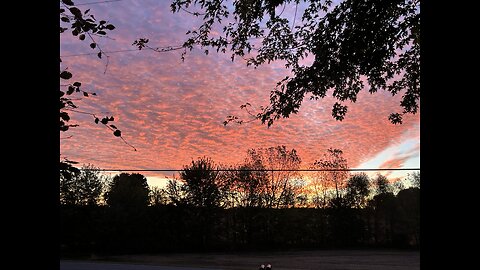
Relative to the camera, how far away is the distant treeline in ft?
119

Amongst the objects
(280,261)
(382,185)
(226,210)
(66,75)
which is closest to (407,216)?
(382,185)

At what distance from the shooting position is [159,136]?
16.0 m

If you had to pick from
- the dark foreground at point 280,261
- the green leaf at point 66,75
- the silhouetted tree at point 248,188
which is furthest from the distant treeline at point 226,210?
the green leaf at point 66,75

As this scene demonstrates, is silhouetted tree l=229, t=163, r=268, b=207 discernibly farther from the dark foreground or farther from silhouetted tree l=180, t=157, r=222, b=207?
the dark foreground

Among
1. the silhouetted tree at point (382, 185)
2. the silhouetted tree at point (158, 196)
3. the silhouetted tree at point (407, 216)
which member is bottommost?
the silhouetted tree at point (407, 216)

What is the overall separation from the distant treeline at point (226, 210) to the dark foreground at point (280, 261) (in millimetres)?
1436

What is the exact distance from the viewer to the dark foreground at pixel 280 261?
3083cm

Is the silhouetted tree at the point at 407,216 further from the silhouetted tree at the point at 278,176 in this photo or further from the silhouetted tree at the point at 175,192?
the silhouetted tree at the point at 175,192

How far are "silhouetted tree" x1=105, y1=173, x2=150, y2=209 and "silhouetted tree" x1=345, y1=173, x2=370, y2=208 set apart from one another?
16.9 metres

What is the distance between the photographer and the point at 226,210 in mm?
37750
